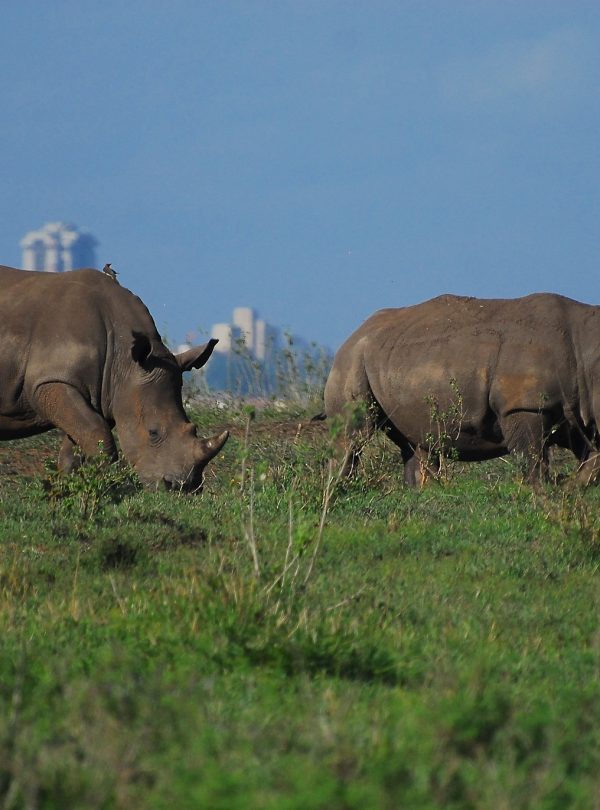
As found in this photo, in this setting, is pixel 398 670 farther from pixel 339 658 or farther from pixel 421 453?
pixel 421 453

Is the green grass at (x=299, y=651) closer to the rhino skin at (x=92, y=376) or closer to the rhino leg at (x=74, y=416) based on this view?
the rhino leg at (x=74, y=416)

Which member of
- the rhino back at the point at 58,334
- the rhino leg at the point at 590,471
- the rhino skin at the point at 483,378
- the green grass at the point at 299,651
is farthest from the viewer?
the rhino skin at the point at 483,378

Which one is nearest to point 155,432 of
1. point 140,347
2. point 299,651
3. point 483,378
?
point 140,347

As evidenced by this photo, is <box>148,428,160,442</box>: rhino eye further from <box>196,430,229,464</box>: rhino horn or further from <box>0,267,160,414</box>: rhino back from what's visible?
<box>0,267,160,414</box>: rhino back

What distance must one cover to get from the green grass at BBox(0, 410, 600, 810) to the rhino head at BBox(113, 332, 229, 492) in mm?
1870

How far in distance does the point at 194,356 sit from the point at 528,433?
285 cm

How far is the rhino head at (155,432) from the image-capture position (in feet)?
37.9

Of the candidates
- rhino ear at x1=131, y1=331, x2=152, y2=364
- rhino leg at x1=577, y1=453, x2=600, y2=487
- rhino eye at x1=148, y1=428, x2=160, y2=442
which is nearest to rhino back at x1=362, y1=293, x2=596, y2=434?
rhino leg at x1=577, y1=453, x2=600, y2=487

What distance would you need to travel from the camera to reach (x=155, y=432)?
38.3 ft

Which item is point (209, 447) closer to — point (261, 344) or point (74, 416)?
point (74, 416)

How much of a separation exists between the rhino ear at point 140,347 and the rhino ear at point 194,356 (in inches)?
22.8

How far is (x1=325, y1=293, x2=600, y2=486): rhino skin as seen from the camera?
11625mm

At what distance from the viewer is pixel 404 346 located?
41.5 feet

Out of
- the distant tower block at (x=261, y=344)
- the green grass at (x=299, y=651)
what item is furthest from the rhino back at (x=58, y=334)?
the distant tower block at (x=261, y=344)
